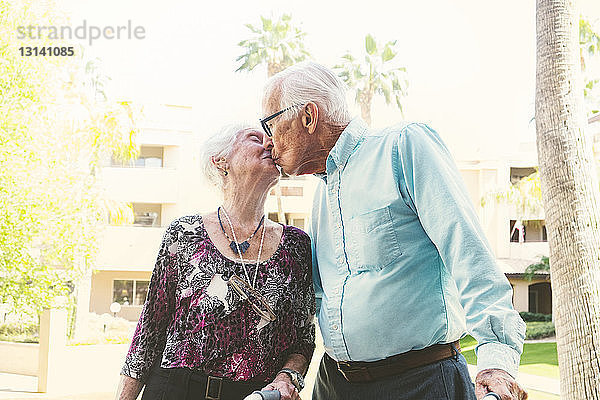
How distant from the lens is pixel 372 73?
20.1 m

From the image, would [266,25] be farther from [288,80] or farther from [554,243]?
[288,80]

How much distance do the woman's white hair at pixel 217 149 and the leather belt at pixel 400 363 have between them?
512 mm

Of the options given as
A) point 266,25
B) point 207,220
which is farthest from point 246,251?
point 266,25

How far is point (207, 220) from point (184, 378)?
337 millimetres

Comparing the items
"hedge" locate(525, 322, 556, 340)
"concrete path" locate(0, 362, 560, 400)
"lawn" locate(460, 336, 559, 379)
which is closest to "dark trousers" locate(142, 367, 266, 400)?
"concrete path" locate(0, 362, 560, 400)

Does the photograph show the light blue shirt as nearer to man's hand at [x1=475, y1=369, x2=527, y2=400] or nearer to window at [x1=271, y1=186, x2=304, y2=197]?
man's hand at [x1=475, y1=369, x2=527, y2=400]

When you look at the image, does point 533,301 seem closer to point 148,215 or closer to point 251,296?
point 148,215

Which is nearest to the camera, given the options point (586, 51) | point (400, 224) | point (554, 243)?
point (400, 224)

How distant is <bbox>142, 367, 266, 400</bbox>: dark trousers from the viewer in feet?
5.09

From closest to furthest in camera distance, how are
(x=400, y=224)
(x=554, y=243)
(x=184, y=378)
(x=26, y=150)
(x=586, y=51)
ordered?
1. (x=400, y=224)
2. (x=184, y=378)
3. (x=554, y=243)
4. (x=26, y=150)
5. (x=586, y=51)

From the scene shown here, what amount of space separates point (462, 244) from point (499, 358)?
0.65ft

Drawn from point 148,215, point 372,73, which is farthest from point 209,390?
point 372,73

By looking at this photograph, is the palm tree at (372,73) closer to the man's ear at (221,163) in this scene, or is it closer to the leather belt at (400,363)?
the man's ear at (221,163)

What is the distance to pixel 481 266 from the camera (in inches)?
48.5
